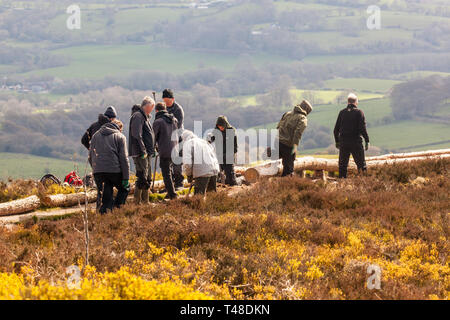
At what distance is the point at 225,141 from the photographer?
546 inches

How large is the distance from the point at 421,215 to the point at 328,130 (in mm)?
114769

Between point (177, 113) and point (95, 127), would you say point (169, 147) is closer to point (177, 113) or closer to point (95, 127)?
point (177, 113)

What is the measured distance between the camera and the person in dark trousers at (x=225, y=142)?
44.9 feet

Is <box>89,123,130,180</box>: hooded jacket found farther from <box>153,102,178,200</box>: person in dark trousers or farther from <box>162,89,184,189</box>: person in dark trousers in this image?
<box>162,89,184,189</box>: person in dark trousers

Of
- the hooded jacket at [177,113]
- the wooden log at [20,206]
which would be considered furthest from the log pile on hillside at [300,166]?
the wooden log at [20,206]

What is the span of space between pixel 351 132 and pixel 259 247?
22.8 feet

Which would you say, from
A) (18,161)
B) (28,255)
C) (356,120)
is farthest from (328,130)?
(28,255)

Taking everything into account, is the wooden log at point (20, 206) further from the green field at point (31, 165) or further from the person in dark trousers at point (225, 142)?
the green field at point (31, 165)

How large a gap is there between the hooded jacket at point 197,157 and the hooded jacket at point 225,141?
9.34ft
